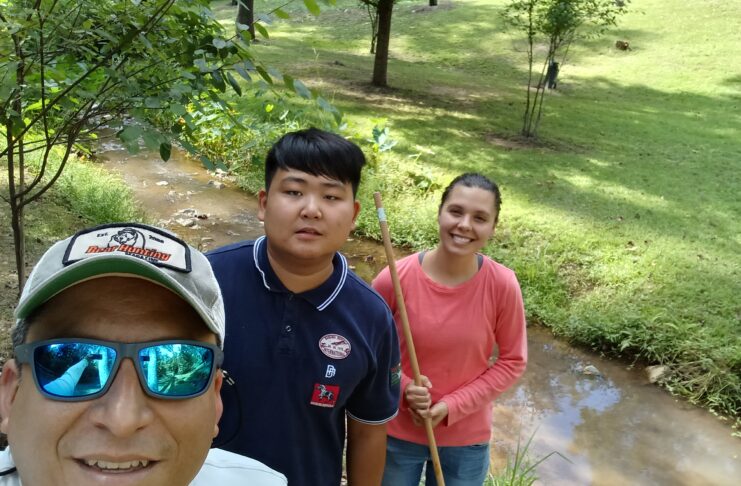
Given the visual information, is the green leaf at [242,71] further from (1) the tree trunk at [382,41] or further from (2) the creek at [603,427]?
(1) the tree trunk at [382,41]

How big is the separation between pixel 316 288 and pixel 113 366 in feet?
2.63

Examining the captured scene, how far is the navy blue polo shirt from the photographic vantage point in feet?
5.03

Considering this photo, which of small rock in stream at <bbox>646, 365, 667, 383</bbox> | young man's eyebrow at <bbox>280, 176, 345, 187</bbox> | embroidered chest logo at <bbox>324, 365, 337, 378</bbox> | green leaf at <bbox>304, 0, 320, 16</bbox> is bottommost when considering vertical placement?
small rock in stream at <bbox>646, 365, 667, 383</bbox>

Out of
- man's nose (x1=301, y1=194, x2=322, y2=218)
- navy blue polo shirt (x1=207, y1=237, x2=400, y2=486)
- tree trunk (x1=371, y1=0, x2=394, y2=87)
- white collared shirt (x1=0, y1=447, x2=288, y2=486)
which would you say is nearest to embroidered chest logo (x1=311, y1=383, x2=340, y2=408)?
navy blue polo shirt (x1=207, y1=237, x2=400, y2=486)

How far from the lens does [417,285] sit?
2.23 metres

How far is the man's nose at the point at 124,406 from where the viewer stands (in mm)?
814

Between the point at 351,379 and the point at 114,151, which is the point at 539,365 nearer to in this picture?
the point at 351,379

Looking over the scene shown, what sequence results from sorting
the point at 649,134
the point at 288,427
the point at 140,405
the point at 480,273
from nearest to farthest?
the point at 140,405 < the point at 288,427 < the point at 480,273 < the point at 649,134

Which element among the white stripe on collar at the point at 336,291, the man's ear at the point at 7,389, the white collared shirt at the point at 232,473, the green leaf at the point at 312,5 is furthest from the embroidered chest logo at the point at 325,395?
the green leaf at the point at 312,5

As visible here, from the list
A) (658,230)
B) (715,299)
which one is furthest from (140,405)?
(658,230)

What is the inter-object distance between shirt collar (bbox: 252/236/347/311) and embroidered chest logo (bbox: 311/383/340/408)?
201 mm

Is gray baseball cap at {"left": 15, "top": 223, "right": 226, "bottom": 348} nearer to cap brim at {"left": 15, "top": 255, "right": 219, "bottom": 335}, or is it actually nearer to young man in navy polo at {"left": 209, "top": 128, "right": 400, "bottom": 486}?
cap brim at {"left": 15, "top": 255, "right": 219, "bottom": 335}

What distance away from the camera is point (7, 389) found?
923 millimetres

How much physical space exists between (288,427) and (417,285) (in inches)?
33.3
